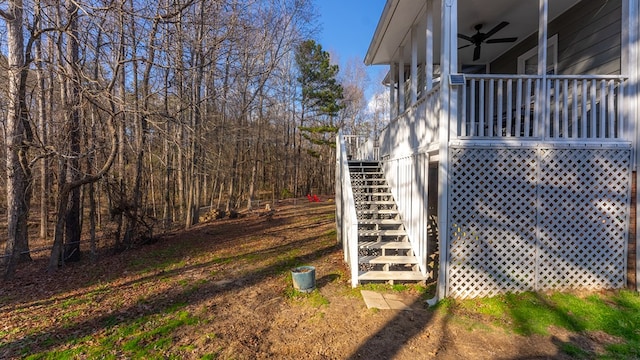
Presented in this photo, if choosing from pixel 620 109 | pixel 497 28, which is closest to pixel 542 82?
pixel 620 109

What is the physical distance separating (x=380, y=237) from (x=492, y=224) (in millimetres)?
2065

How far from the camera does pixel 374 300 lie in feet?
15.3

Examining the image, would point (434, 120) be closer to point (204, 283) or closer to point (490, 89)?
point (490, 89)

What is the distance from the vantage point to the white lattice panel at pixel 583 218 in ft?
14.8

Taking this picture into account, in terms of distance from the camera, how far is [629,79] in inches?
177

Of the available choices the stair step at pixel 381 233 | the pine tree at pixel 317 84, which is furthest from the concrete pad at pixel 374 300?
the pine tree at pixel 317 84

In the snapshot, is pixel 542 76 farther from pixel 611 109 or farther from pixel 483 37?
pixel 483 37

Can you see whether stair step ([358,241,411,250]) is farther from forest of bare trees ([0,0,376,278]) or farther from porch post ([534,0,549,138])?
forest of bare trees ([0,0,376,278])

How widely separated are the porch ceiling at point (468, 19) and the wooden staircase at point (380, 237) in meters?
3.00

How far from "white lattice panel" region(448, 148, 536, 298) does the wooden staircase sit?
0.92 metres

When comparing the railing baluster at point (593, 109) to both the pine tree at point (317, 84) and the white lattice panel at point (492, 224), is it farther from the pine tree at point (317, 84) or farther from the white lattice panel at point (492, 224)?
the pine tree at point (317, 84)

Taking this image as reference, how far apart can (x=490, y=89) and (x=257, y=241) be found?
256 inches

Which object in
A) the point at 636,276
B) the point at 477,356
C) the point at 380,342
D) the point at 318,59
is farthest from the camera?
the point at 318,59

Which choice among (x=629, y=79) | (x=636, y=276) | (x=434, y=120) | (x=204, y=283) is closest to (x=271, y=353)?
(x=204, y=283)
